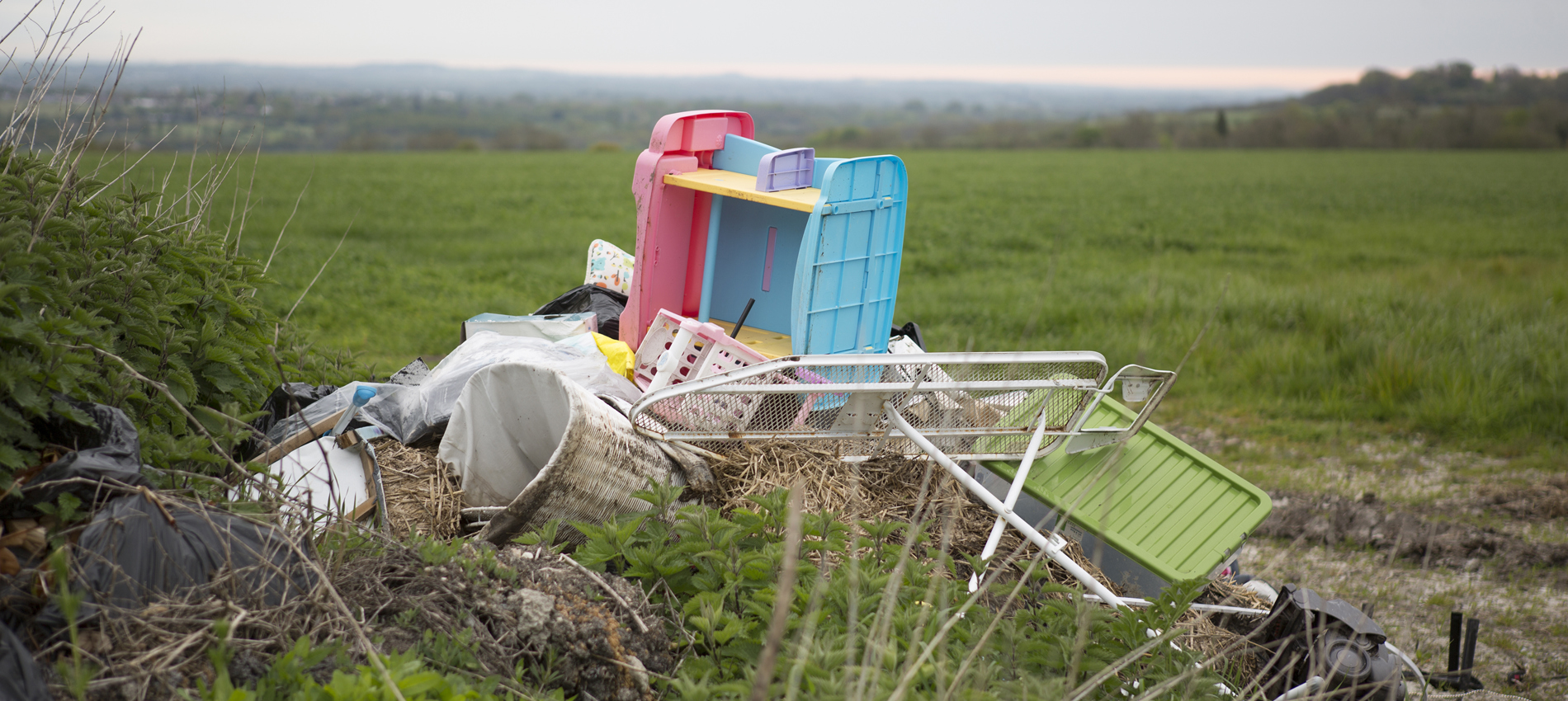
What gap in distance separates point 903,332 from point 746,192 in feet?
4.69

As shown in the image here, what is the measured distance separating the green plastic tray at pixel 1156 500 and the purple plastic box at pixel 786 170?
144 centimetres

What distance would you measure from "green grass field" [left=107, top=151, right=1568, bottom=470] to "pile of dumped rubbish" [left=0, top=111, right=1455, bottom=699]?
0.52 m

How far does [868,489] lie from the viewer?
336 cm

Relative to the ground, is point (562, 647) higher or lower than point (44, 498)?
lower

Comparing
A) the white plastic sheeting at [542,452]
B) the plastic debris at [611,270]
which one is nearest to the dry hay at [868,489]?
the white plastic sheeting at [542,452]

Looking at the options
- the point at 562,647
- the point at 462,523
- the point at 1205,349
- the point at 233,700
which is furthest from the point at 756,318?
the point at 1205,349

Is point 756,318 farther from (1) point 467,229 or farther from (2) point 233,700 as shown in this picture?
(1) point 467,229

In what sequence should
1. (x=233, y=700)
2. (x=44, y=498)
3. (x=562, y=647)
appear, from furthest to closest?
1. (x=562, y=647)
2. (x=44, y=498)
3. (x=233, y=700)

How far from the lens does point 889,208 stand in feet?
12.0

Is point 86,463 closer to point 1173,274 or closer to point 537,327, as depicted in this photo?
point 537,327

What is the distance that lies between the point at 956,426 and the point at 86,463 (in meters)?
2.52

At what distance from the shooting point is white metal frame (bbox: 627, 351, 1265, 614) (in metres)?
2.69

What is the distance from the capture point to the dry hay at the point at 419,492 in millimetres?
2855

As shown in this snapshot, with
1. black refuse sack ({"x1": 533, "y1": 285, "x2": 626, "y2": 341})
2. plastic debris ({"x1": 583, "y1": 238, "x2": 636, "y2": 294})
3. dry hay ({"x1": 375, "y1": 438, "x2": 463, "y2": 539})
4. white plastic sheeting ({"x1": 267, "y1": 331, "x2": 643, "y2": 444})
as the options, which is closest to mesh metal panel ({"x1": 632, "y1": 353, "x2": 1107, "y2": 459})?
white plastic sheeting ({"x1": 267, "y1": 331, "x2": 643, "y2": 444})
